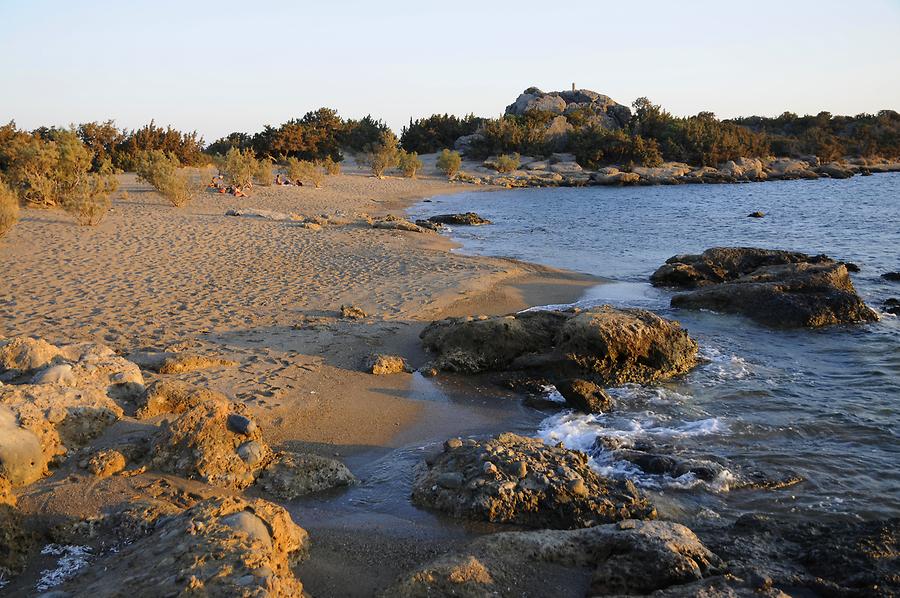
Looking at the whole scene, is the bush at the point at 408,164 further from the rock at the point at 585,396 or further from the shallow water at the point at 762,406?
the rock at the point at 585,396

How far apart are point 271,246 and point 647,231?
53.1 feet

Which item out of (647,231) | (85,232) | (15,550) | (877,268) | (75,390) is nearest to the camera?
(15,550)

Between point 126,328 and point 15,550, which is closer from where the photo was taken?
point 15,550

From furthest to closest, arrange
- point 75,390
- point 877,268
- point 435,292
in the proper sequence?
point 877,268 → point 435,292 → point 75,390

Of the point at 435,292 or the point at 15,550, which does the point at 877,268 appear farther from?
the point at 15,550

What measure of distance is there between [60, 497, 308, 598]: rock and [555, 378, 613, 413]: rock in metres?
4.17

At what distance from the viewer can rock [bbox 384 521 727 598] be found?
3852 mm

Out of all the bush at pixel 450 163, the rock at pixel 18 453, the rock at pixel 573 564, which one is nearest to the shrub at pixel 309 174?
the bush at pixel 450 163

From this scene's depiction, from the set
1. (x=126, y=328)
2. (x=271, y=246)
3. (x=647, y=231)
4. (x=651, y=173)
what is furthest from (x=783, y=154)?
(x=126, y=328)

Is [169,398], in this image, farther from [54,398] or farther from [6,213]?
[6,213]

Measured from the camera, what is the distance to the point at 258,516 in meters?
4.14

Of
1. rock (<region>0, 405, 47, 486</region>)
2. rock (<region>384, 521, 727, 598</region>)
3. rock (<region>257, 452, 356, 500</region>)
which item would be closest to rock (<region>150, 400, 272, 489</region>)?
rock (<region>257, 452, 356, 500</region>)

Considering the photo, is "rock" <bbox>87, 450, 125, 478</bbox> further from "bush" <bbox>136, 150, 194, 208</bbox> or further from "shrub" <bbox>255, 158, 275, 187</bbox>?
"shrub" <bbox>255, 158, 275, 187</bbox>

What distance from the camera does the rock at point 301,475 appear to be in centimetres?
536
